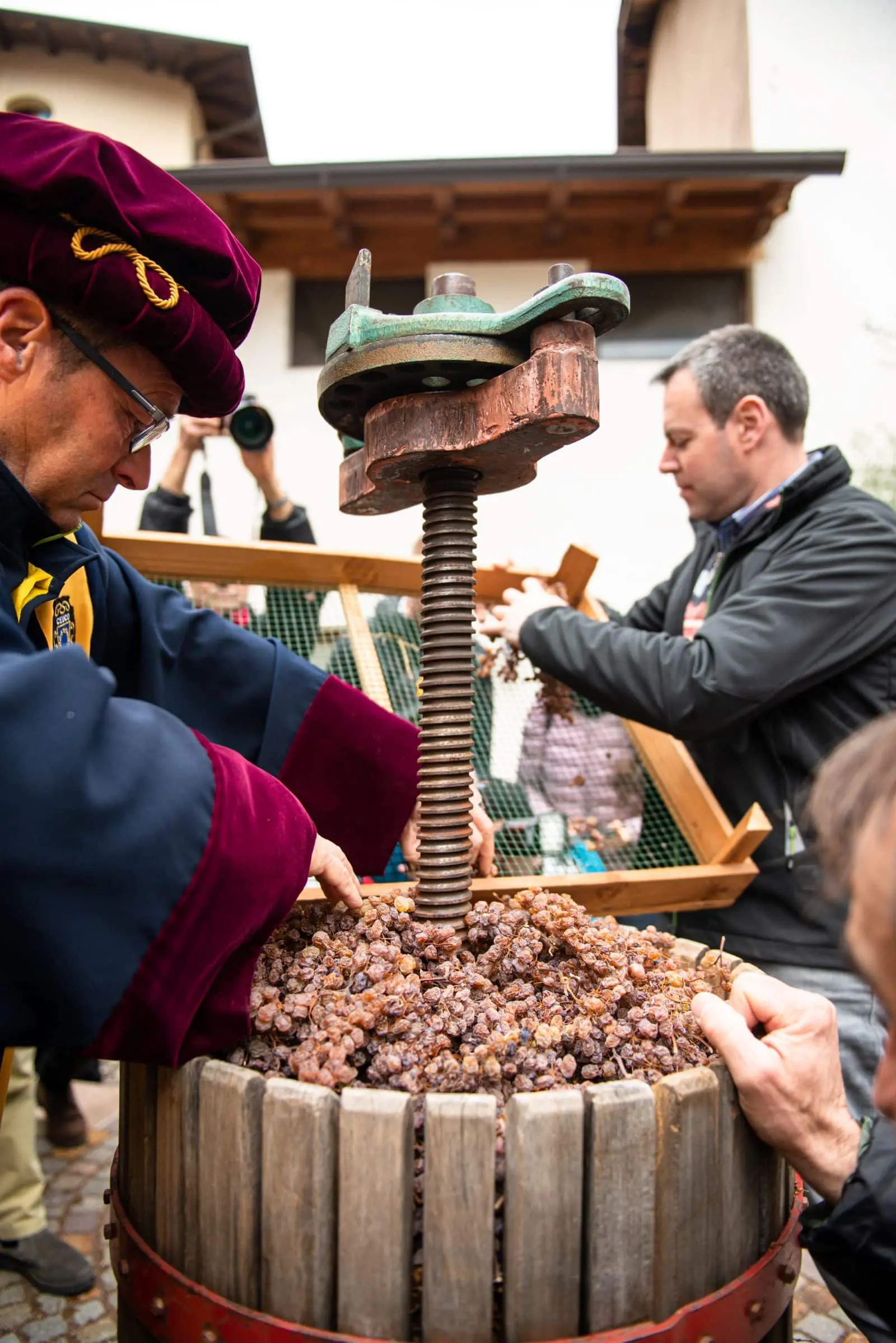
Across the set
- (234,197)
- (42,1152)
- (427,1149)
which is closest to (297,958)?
(427,1149)

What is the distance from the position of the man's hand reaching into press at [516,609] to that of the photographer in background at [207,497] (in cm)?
99

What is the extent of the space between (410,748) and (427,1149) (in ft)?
3.03

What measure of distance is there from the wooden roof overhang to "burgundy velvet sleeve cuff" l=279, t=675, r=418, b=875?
596cm

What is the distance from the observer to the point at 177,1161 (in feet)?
3.79

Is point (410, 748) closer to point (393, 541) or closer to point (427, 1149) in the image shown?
point (427, 1149)

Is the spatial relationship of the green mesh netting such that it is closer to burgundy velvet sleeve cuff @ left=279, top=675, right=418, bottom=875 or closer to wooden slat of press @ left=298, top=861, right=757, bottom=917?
wooden slat of press @ left=298, top=861, right=757, bottom=917

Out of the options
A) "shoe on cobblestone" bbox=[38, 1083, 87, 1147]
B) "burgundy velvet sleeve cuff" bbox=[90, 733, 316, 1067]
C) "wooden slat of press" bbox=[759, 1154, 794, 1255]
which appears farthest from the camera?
"shoe on cobblestone" bbox=[38, 1083, 87, 1147]

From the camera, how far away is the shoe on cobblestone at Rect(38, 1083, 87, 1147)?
3830 mm

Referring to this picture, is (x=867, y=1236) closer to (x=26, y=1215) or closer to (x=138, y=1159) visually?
(x=138, y=1159)

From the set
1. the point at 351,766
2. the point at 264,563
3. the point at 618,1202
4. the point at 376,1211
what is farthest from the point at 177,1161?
the point at 264,563

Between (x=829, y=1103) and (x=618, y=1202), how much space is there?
0.35 meters

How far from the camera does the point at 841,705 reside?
2.35 metres

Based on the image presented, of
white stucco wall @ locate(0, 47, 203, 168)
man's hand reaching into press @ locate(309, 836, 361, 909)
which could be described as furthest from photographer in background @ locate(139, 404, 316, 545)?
white stucco wall @ locate(0, 47, 203, 168)

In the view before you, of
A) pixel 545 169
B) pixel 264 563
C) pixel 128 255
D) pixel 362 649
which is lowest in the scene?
pixel 362 649
